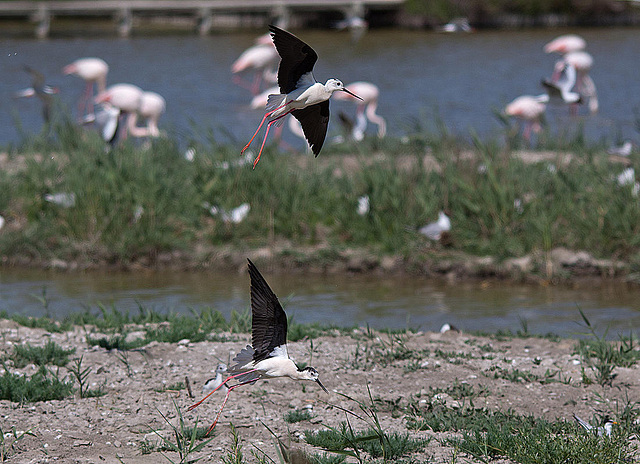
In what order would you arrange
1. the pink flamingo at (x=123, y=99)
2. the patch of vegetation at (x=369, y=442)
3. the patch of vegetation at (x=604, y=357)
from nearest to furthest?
the patch of vegetation at (x=369, y=442)
the patch of vegetation at (x=604, y=357)
the pink flamingo at (x=123, y=99)

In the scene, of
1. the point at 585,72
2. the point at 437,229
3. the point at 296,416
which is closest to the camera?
the point at 296,416

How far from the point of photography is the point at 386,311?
733 centimetres

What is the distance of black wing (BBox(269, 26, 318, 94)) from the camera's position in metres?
3.21

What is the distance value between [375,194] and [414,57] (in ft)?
58.4

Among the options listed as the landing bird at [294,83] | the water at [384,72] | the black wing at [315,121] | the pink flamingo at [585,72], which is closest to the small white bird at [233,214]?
the water at [384,72]

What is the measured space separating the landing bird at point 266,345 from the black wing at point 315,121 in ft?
1.81

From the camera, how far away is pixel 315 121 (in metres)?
3.52

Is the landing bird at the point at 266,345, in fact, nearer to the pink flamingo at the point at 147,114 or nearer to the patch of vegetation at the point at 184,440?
the patch of vegetation at the point at 184,440

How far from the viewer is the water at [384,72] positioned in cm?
1570

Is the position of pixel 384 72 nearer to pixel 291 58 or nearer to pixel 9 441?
pixel 9 441

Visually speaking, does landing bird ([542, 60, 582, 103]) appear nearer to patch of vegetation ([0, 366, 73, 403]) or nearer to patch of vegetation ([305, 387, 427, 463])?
patch of vegetation ([305, 387, 427, 463])

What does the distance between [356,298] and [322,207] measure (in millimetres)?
1400

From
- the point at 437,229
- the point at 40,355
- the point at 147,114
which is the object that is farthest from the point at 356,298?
the point at 147,114

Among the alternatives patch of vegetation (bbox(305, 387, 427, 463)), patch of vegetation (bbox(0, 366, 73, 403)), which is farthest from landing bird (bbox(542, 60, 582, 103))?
patch of vegetation (bbox(0, 366, 73, 403))
